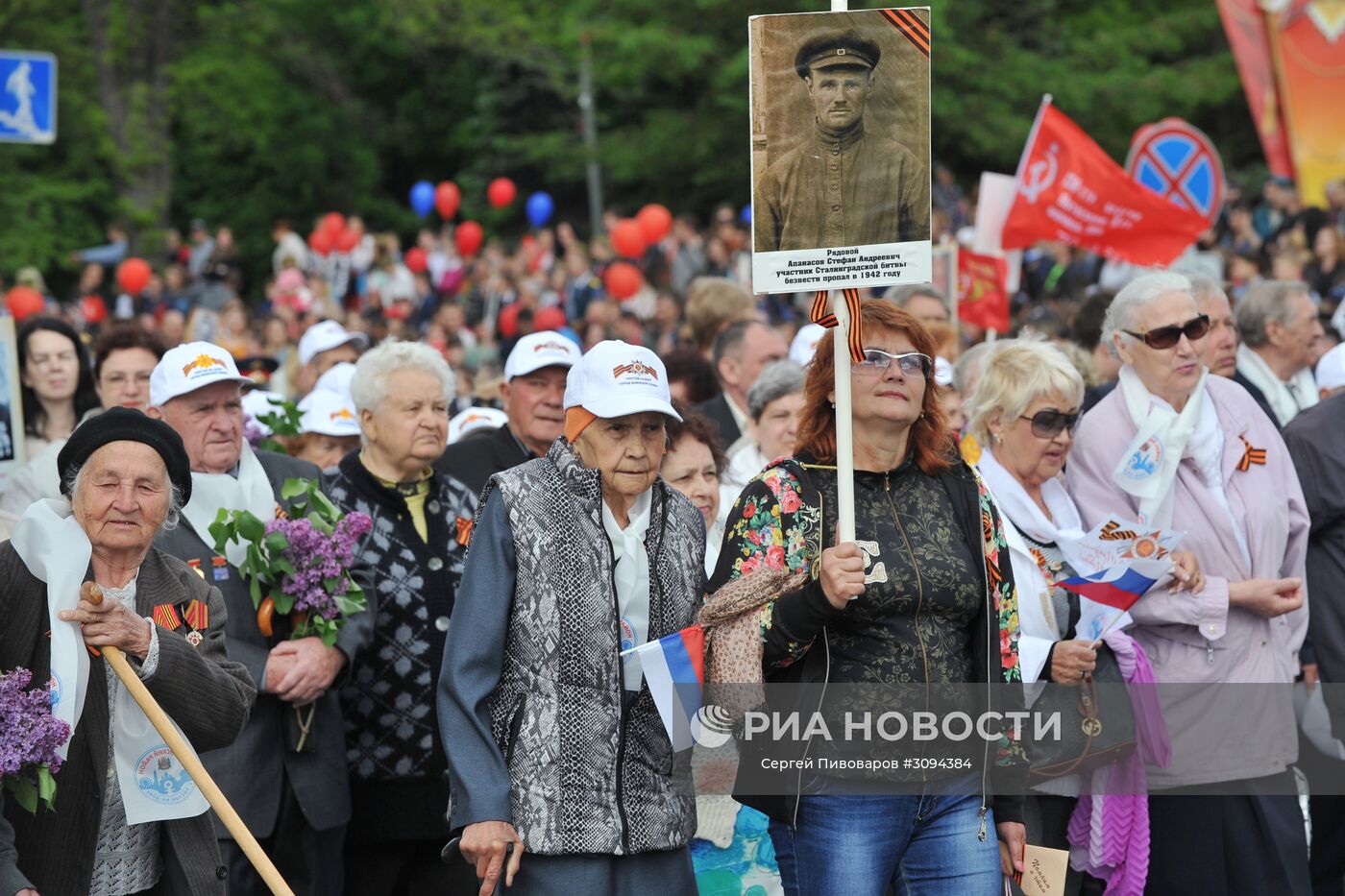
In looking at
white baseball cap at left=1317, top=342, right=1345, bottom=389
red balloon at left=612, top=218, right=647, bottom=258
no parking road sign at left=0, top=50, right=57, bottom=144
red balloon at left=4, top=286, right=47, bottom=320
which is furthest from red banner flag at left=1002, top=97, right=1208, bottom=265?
red balloon at left=4, top=286, right=47, bottom=320

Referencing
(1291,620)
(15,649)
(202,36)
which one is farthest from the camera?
(202,36)

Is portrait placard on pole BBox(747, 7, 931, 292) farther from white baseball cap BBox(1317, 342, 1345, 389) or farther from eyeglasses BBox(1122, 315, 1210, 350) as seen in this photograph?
white baseball cap BBox(1317, 342, 1345, 389)

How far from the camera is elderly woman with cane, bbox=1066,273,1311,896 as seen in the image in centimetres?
555

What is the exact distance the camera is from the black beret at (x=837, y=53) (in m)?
4.25

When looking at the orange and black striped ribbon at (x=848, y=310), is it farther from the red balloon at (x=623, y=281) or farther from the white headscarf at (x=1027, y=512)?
→ the red balloon at (x=623, y=281)

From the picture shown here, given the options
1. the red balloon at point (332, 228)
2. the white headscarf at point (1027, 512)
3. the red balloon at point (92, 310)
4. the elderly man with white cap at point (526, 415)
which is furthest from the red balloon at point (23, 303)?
the white headscarf at point (1027, 512)

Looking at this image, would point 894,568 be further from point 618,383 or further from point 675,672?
point 618,383

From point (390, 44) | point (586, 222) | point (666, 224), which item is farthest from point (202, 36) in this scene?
point (666, 224)

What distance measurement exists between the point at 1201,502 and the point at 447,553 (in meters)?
2.50

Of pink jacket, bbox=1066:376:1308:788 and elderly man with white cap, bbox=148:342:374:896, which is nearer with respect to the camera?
elderly man with white cap, bbox=148:342:374:896

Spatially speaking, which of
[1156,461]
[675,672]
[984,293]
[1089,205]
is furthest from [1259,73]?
[675,672]

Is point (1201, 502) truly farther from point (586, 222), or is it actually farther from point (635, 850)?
point (586, 222)

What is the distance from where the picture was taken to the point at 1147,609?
555cm

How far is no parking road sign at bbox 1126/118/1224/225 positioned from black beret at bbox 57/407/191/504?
25.6 ft
